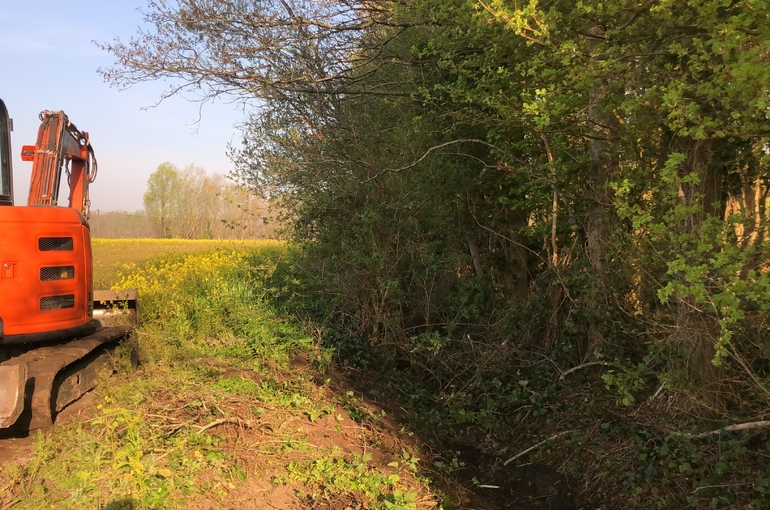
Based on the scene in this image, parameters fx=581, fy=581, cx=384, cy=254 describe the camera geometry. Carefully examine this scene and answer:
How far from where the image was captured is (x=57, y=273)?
5.69 metres

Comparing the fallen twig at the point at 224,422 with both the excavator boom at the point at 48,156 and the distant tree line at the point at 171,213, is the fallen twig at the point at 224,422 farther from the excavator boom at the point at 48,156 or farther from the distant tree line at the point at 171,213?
the distant tree line at the point at 171,213

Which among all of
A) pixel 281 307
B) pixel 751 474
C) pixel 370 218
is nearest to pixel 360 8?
pixel 370 218

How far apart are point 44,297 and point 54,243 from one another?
0.53 metres

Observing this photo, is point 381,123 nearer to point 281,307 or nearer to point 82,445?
point 281,307

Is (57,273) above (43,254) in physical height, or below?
below

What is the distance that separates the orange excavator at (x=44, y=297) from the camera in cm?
500

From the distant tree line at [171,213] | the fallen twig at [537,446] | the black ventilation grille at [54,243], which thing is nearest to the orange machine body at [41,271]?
the black ventilation grille at [54,243]

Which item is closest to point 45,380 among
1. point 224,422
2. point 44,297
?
point 44,297

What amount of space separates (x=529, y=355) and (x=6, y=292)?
590 cm

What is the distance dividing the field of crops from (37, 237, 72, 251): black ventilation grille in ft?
4.92

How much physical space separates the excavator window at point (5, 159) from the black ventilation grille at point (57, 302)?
98 cm

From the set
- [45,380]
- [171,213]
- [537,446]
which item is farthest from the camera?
[171,213]

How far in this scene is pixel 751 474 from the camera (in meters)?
4.32

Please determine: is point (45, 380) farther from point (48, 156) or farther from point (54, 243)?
point (48, 156)
